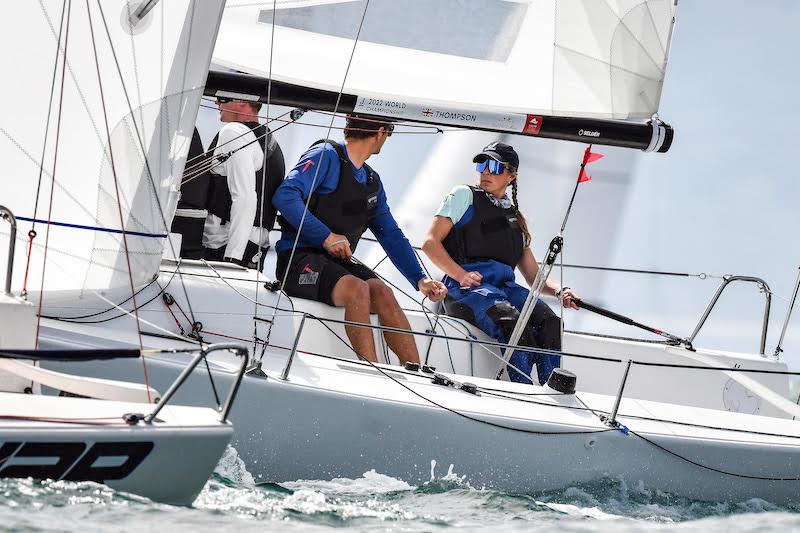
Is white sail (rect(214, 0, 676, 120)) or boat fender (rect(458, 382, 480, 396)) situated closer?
boat fender (rect(458, 382, 480, 396))

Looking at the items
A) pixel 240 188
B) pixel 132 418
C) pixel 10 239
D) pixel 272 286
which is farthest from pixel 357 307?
pixel 132 418

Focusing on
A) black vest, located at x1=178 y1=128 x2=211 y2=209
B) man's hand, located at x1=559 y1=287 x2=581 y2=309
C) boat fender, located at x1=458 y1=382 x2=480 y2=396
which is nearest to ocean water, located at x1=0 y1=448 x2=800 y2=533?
boat fender, located at x1=458 y1=382 x2=480 y2=396

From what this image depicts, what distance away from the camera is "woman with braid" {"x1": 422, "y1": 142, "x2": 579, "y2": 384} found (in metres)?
4.60

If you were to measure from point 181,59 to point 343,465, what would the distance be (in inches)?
61.8

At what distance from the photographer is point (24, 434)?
2.45 metres

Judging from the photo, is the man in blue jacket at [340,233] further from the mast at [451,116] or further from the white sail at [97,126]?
the white sail at [97,126]

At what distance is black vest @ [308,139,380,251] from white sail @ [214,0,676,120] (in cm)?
33

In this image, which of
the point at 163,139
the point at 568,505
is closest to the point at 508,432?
the point at 568,505

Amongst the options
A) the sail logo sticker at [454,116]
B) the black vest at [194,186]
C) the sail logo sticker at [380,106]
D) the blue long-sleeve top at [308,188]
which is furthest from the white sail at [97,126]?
the sail logo sticker at [454,116]

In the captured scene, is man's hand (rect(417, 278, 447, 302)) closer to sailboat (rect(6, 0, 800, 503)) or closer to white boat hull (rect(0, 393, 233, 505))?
sailboat (rect(6, 0, 800, 503))

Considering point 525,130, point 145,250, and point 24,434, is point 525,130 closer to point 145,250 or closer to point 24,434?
point 145,250

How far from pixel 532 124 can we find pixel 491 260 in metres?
0.68

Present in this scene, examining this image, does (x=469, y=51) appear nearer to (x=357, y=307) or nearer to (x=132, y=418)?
(x=357, y=307)

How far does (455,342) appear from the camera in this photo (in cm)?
461
